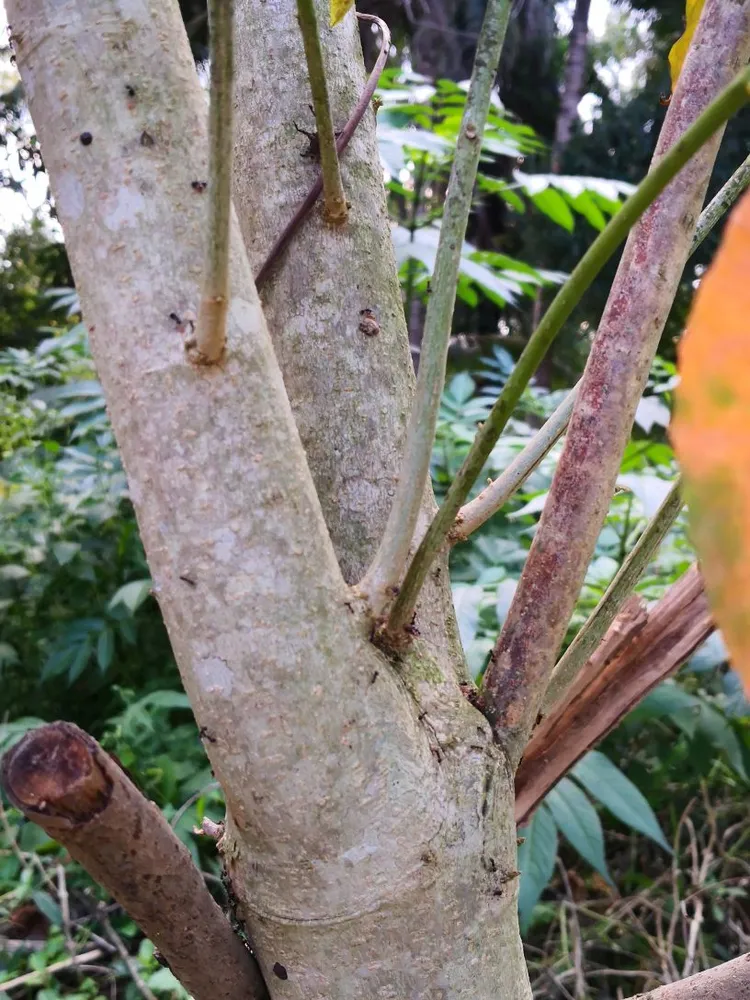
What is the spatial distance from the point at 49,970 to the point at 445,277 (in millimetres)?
1059

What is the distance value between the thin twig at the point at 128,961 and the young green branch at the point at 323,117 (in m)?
0.96

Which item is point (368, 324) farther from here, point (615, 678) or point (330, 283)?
point (615, 678)

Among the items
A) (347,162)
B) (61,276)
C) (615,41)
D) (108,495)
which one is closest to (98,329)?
(347,162)

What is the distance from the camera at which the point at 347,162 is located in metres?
0.47

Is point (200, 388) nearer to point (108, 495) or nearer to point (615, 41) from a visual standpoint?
point (108, 495)

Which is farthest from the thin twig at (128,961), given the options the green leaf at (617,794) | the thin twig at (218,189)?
the thin twig at (218,189)

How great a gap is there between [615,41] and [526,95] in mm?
1807

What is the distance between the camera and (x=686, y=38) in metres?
0.45

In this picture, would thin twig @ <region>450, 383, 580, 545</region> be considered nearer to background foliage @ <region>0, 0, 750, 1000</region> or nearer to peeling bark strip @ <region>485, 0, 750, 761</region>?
peeling bark strip @ <region>485, 0, 750, 761</region>

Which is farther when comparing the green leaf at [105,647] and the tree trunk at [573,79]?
the tree trunk at [573,79]

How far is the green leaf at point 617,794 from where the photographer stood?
35.2 inches

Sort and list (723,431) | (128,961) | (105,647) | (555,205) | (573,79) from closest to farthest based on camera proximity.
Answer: (723,431) → (128,961) → (105,647) → (555,205) → (573,79)

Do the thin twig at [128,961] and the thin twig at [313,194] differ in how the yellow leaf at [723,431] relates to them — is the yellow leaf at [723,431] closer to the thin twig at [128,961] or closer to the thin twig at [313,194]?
the thin twig at [313,194]

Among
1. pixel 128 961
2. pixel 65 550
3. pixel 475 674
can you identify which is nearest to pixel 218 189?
pixel 475 674
